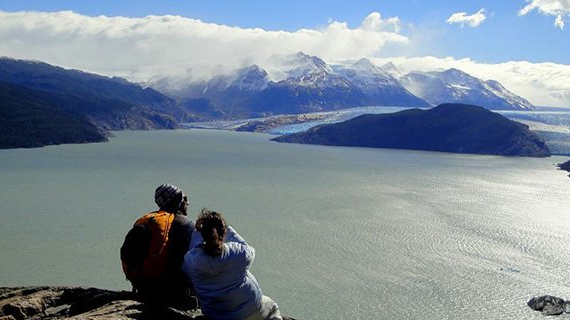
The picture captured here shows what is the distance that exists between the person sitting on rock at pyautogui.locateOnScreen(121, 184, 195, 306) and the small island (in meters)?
111

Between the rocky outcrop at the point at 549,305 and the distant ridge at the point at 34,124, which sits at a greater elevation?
the distant ridge at the point at 34,124

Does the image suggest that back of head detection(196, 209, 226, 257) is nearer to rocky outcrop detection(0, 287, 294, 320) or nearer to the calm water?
rocky outcrop detection(0, 287, 294, 320)

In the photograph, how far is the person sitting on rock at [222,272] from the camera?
4.42 metres

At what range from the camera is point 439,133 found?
115500mm

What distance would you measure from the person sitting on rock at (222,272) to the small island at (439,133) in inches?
4362

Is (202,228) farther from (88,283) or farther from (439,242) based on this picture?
(439,242)

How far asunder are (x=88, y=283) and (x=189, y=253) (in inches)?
703

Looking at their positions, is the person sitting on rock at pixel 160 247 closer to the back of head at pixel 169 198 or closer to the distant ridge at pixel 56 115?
Result: the back of head at pixel 169 198

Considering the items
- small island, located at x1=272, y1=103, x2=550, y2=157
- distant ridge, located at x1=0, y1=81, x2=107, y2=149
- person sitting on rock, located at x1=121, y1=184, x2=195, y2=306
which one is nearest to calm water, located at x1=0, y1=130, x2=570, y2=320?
person sitting on rock, located at x1=121, y1=184, x2=195, y2=306

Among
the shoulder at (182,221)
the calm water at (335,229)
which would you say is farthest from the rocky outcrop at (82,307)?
the calm water at (335,229)

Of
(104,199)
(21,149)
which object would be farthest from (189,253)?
(21,149)

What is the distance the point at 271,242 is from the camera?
29.1m

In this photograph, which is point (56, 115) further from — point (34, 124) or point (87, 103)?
point (87, 103)

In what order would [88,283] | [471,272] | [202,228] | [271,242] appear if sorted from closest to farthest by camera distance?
[202,228] < [88,283] < [471,272] < [271,242]
